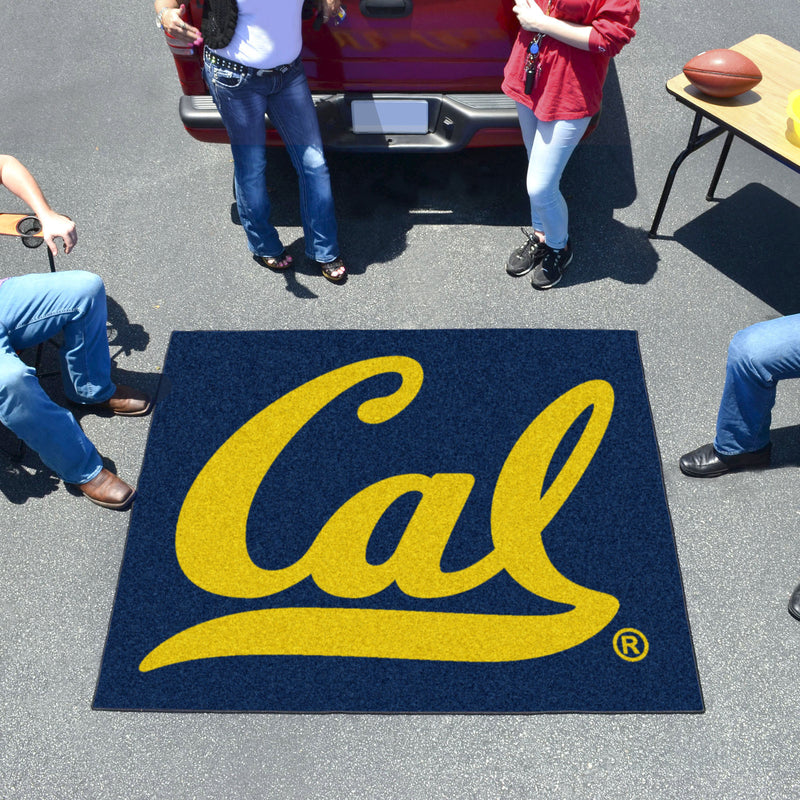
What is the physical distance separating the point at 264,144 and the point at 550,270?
1.39 m

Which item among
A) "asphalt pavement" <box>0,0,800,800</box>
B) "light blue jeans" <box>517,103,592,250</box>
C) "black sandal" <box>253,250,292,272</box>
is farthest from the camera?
"black sandal" <box>253,250,292,272</box>

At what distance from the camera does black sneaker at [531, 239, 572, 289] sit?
146 inches

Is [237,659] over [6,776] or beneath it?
over

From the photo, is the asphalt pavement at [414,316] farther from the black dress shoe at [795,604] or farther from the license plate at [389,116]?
the license plate at [389,116]

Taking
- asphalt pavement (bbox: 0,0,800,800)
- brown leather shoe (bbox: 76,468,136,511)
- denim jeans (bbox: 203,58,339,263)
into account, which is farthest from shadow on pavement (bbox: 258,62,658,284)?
brown leather shoe (bbox: 76,468,136,511)

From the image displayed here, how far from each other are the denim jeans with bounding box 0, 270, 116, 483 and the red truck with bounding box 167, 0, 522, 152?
1.02 m

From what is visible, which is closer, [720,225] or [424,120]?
[424,120]

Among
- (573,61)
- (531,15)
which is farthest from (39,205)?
(573,61)

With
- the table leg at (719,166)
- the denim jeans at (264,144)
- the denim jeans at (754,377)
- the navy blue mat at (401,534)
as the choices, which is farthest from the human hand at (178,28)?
the table leg at (719,166)

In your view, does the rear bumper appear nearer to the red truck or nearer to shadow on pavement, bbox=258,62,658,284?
the red truck

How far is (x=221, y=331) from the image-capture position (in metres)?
3.63

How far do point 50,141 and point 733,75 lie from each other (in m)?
3.53

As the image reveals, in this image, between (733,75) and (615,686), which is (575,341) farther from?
(615,686)

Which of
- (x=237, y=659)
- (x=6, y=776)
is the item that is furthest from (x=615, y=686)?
(x=6, y=776)
